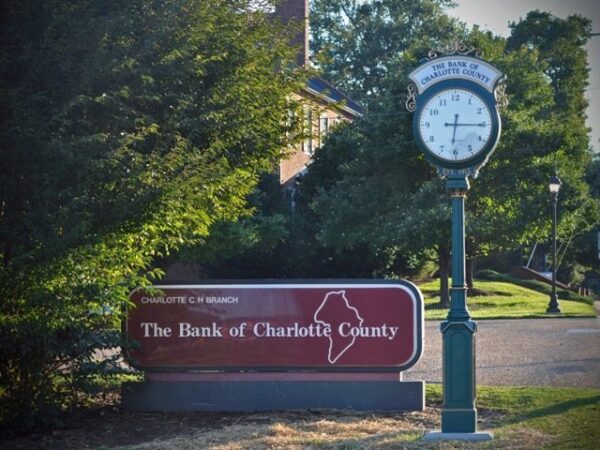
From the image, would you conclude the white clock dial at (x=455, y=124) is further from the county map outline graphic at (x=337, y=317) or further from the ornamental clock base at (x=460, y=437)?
the ornamental clock base at (x=460, y=437)

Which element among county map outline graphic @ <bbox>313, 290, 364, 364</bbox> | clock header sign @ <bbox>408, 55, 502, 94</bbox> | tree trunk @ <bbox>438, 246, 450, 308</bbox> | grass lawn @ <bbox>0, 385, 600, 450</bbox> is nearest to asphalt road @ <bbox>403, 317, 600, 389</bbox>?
grass lawn @ <bbox>0, 385, 600, 450</bbox>

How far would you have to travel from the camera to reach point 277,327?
11211 millimetres

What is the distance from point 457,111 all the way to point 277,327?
3.22 meters

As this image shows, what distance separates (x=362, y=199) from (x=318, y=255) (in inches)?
185

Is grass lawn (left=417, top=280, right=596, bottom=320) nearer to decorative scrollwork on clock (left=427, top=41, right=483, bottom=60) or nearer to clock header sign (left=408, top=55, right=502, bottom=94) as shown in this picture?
decorative scrollwork on clock (left=427, top=41, right=483, bottom=60)

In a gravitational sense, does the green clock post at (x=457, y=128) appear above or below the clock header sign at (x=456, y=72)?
below

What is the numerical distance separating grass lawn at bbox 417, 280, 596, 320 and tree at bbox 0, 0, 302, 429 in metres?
18.9

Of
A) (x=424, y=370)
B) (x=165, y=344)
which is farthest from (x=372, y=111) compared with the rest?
(x=165, y=344)

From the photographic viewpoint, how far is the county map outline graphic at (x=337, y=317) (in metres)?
11.1

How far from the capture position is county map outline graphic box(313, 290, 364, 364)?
11094 mm

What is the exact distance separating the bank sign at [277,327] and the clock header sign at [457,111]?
202 cm

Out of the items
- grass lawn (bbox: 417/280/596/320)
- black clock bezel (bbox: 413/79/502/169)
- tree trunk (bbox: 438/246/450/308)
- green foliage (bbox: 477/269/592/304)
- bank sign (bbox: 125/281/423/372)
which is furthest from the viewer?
green foliage (bbox: 477/269/592/304)

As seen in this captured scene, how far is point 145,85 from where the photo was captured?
1062cm

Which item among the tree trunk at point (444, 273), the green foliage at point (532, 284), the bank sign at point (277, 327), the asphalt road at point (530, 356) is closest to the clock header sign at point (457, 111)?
the bank sign at point (277, 327)
